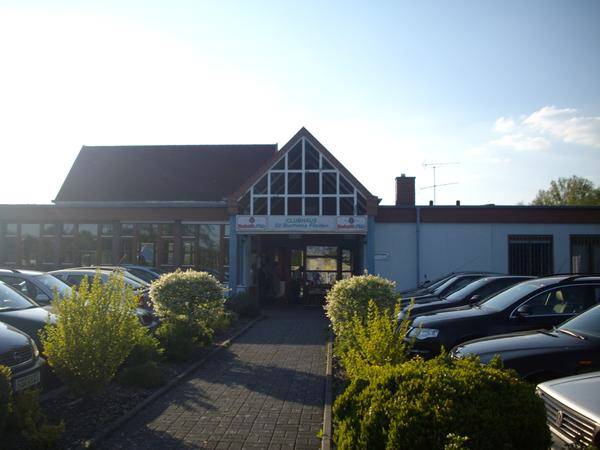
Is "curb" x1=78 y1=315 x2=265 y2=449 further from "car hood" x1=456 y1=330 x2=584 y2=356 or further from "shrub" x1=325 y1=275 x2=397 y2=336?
"car hood" x1=456 y1=330 x2=584 y2=356

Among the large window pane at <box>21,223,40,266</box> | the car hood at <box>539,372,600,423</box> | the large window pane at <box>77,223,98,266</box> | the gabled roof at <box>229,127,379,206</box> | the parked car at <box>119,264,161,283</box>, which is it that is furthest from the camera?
the large window pane at <box>21,223,40,266</box>

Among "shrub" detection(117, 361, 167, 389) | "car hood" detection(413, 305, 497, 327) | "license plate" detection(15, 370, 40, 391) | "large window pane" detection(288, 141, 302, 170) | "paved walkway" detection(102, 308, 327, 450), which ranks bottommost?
Answer: "paved walkway" detection(102, 308, 327, 450)

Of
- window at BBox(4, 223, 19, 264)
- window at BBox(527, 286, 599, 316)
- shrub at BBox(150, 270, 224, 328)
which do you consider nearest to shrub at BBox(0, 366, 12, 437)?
shrub at BBox(150, 270, 224, 328)

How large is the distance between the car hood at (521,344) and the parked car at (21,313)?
571 centimetres

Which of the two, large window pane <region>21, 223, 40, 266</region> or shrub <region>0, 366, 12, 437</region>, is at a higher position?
large window pane <region>21, 223, 40, 266</region>

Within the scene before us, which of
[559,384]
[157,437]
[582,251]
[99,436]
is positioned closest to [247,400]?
[157,437]

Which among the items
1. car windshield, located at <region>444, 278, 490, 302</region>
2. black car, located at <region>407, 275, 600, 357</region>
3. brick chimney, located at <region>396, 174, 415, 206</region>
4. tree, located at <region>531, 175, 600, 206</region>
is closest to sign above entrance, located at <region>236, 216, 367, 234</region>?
brick chimney, located at <region>396, 174, 415, 206</region>

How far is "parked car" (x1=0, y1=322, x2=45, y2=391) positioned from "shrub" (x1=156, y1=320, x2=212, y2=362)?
3.35 meters

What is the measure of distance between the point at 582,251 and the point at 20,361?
2037 cm

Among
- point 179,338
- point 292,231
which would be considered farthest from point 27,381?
point 292,231

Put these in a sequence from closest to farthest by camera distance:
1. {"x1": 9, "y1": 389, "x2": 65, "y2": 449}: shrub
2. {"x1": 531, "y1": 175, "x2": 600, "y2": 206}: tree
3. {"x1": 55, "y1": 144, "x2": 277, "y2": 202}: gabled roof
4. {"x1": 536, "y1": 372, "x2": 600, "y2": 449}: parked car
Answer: {"x1": 536, "y1": 372, "x2": 600, "y2": 449}: parked car, {"x1": 9, "y1": 389, "x2": 65, "y2": 449}: shrub, {"x1": 55, "y1": 144, "x2": 277, "y2": 202}: gabled roof, {"x1": 531, "y1": 175, "x2": 600, "y2": 206}: tree

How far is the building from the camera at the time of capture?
2081 centimetres

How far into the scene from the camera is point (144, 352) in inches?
365

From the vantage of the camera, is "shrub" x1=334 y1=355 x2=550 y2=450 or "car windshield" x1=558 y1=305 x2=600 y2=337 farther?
"car windshield" x1=558 y1=305 x2=600 y2=337
